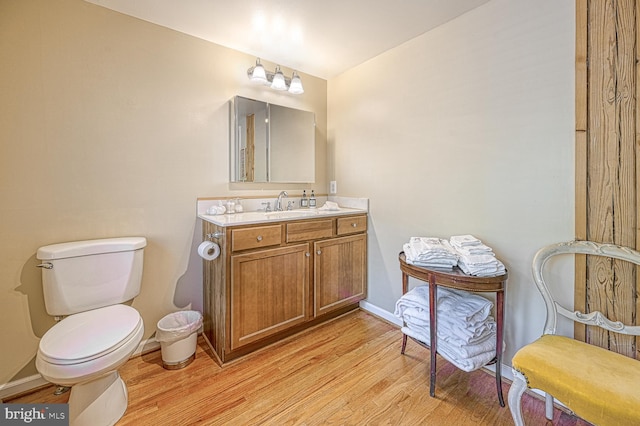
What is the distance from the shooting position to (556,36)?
4.63ft

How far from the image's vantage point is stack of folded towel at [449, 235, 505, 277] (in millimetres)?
1432

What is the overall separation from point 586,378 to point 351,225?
5.34 ft

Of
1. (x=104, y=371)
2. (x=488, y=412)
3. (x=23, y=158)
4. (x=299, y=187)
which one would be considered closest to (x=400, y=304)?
(x=488, y=412)

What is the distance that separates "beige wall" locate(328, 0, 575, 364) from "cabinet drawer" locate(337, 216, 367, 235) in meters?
0.09

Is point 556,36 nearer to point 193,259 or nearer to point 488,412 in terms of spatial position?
point 488,412

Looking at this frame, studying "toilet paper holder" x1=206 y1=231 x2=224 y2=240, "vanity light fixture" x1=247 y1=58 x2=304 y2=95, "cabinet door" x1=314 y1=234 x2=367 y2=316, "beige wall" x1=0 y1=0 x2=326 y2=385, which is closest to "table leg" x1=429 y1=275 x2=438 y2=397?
"cabinet door" x1=314 y1=234 x2=367 y2=316

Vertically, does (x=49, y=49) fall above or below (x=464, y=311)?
above

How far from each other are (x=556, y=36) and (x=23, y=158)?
9.73ft

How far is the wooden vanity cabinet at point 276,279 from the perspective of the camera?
1.75 meters

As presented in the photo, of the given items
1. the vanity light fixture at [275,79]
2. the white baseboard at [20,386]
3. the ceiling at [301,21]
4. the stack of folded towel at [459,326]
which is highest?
the ceiling at [301,21]

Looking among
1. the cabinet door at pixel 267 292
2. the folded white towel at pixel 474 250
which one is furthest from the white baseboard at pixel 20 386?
the folded white towel at pixel 474 250

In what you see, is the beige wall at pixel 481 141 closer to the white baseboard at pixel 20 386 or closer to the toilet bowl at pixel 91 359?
the toilet bowl at pixel 91 359

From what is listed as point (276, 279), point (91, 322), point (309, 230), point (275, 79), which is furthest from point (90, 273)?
point (275, 79)

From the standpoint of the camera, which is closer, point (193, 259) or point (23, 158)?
point (23, 158)
